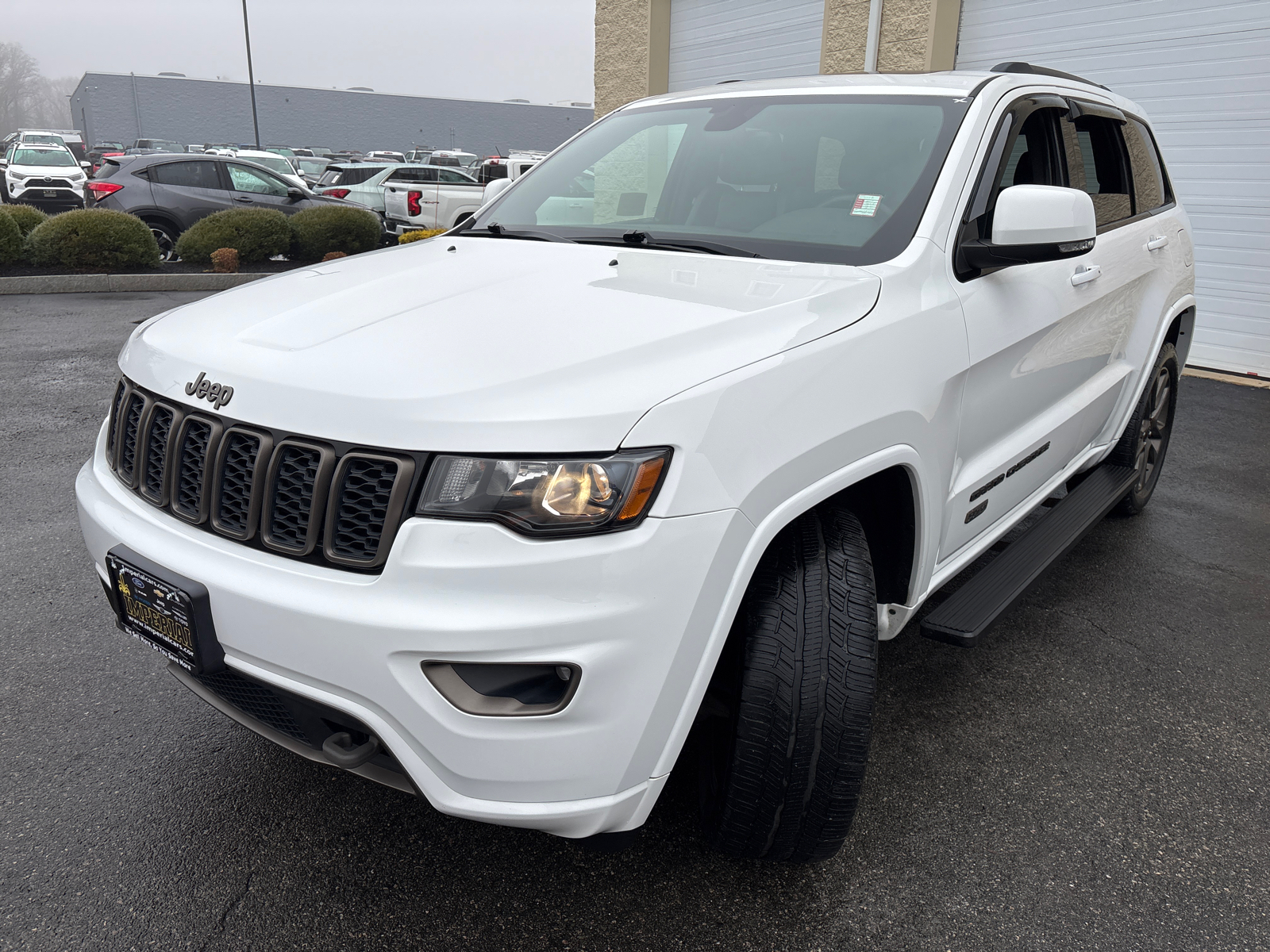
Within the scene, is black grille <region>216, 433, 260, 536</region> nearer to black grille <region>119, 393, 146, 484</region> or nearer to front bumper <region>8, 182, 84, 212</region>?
black grille <region>119, 393, 146, 484</region>

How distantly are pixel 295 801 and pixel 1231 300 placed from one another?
881 centimetres

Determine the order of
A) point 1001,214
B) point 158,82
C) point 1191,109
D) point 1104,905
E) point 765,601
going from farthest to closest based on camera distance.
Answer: point 158,82, point 1191,109, point 1001,214, point 1104,905, point 765,601

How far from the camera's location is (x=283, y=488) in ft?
5.80

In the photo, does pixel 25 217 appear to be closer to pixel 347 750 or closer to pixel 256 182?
pixel 256 182

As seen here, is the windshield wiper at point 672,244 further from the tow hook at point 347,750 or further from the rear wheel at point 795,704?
the tow hook at point 347,750

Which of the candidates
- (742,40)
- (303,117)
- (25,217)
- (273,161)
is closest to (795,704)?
(742,40)

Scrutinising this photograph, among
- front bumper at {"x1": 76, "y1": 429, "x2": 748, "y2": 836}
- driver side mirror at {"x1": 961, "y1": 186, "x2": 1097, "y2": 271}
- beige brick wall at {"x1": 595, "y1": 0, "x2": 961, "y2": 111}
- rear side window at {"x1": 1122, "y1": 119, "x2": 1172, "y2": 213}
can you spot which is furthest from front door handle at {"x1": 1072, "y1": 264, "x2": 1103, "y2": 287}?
beige brick wall at {"x1": 595, "y1": 0, "x2": 961, "y2": 111}

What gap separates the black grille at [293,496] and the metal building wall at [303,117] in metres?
74.8

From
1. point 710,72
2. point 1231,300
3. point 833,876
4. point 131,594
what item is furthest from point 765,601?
point 710,72

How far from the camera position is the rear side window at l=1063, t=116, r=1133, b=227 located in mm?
3385

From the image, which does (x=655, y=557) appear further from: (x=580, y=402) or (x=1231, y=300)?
(x=1231, y=300)

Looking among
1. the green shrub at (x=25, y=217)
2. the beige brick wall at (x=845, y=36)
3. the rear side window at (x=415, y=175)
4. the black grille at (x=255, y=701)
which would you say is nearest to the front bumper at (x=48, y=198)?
the rear side window at (x=415, y=175)

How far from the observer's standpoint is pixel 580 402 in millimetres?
1601

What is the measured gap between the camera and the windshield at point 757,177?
99.1 inches
